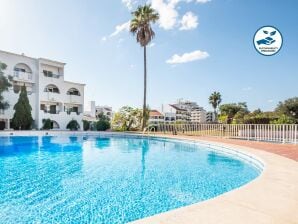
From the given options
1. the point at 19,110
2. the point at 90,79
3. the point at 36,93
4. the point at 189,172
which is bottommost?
the point at 189,172

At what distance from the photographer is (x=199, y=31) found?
18.0m

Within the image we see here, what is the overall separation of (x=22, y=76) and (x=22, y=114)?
16.9ft

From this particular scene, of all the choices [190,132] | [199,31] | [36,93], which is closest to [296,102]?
[190,132]

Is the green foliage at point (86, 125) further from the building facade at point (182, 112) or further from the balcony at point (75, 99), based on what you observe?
the building facade at point (182, 112)

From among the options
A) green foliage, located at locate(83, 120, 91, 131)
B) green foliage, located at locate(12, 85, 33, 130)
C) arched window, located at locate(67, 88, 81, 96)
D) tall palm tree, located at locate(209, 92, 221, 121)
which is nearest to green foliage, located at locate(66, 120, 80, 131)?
green foliage, located at locate(83, 120, 91, 131)

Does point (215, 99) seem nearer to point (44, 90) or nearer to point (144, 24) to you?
point (144, 24)

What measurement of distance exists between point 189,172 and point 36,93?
87.8ft

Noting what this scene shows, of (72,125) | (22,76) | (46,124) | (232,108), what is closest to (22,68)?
(22,76)

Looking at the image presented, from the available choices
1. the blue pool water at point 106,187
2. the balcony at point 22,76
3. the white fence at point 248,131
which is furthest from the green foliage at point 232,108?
the blue pool water at point 106,187

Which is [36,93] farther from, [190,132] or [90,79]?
[190,132]

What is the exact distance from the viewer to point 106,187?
6145mm
